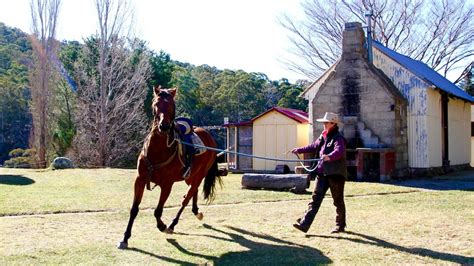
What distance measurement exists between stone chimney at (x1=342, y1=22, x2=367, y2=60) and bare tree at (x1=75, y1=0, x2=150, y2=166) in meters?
14.5

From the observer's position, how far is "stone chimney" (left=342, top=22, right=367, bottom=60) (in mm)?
16719

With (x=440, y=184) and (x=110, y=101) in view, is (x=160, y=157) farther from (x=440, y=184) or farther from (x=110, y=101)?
(x=110, y=101)

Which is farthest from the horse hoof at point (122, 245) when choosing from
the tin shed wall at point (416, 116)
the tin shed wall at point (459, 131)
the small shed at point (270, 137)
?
the tin shed wall at point (459, 131)

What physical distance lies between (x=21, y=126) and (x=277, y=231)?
35924 mm

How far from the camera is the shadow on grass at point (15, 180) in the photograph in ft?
47.5

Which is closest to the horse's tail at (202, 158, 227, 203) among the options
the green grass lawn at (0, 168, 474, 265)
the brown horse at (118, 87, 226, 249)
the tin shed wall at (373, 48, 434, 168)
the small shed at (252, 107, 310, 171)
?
the green grass lawn at (0, 168, 474, 265)

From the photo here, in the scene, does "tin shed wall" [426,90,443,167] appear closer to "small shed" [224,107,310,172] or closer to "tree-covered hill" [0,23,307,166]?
"small shed" [224,107,310,172]

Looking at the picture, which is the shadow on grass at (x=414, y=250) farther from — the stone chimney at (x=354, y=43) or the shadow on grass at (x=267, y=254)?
the stone chimney at (x=354, y=43)

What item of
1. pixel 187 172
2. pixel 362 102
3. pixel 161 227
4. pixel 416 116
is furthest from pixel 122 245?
pixel 416 116

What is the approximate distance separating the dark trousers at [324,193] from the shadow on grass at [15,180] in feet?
33.2

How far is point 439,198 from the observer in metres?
11.1

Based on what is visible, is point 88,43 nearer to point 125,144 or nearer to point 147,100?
point 147,100

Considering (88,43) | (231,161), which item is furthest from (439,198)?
(88,43)

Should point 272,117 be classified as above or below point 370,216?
above
